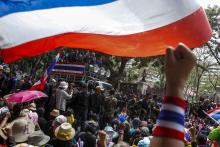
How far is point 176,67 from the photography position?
61.8 inches

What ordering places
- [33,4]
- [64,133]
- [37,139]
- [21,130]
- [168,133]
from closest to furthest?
[168,133] < [33,4] < [37,139] < [21,130] < [64,133]

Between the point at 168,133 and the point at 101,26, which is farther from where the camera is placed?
the point at 101,26

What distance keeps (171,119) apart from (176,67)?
6.8 inches

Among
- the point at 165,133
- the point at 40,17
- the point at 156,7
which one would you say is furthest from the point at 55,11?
the point at 165,133

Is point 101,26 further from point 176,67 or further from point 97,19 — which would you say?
point 176,67

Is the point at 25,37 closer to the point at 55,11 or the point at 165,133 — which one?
the point at 55,11

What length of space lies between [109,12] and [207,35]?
0.88 m

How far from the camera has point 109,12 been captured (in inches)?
159

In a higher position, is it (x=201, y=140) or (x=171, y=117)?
(x=171, y=117)

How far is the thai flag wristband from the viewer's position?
1537 millimetres

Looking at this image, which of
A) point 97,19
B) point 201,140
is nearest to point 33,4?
point 97,19

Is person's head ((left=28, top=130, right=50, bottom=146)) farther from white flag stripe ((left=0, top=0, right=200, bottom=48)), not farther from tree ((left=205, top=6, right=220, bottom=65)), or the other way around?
tree ((left=205, top=6, right=220, bottom=65))

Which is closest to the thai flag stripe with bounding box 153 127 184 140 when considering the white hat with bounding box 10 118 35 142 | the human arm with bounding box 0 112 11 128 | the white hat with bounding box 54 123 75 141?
the white hat with bounding box 10 118 35 142

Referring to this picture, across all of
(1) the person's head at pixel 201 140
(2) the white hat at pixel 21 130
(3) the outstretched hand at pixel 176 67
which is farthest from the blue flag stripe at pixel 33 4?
(1) the person's head at pixel 201 140
